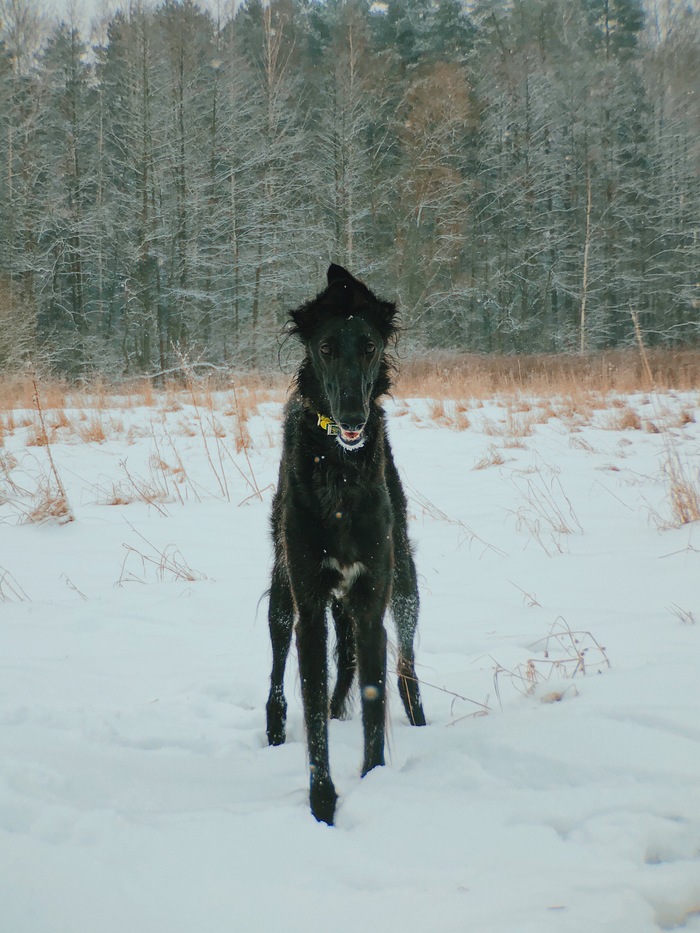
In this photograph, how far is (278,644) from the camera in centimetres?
215

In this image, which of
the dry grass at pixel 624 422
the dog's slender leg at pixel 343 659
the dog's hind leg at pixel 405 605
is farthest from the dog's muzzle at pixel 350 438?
the dry grass at pixel 624 422

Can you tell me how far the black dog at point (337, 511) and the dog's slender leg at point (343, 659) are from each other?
0.20 m

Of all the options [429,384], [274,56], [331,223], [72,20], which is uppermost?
[72,20]

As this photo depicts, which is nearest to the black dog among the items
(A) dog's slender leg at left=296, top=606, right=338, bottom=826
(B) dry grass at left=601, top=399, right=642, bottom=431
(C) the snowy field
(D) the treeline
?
(A) dog's slender leg at left=296, top=606, right=338, bottom=826

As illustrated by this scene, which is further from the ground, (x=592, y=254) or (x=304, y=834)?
(x=592, y=254)

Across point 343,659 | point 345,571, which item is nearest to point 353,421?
point 345,571

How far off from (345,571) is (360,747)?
63 cm

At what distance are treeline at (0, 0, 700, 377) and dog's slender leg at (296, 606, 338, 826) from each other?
14367 mm

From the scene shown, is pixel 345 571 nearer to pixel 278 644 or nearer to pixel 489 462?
pixel 278 644

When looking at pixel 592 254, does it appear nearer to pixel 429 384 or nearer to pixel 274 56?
pixel 274 56

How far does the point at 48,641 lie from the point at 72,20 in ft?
76.0

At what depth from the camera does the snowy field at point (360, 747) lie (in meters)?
1.11

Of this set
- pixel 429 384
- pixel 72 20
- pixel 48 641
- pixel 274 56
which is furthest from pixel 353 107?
pixel 48 641

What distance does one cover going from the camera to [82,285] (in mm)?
20469
